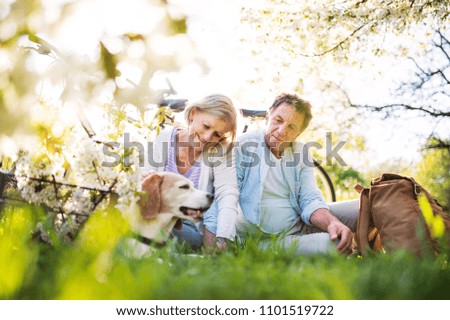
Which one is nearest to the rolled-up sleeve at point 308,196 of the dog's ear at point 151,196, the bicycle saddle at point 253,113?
the dog's ear at point 151,196

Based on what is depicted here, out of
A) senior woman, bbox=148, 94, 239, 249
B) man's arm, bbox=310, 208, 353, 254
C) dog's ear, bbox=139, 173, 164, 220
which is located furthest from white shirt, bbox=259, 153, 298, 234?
dog's ear, bbox=139, 173, 164, 220

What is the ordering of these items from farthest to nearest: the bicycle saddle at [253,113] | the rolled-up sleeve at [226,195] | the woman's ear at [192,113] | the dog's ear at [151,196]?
the bicycle saddle at [253,113]
the woman's ear at [192,113]
the rolled-up sleeve at [226,195]
the dog's ear at [151,196]

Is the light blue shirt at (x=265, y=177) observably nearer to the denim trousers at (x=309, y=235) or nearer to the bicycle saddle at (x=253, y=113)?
the denim trousers at (x=309, y=235)

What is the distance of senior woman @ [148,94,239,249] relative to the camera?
115 inches

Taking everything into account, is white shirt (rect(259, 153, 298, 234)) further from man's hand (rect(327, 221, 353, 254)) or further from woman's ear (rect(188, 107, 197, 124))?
woman's ear (rect(188, 107, 197, 124))

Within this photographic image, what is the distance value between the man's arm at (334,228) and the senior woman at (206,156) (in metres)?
0.52

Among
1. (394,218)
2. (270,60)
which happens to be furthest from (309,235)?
(270,60)

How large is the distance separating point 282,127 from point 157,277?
1926 millimetres

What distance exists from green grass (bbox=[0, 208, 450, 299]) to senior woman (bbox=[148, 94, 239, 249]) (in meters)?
0.96

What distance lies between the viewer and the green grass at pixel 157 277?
1387 mm

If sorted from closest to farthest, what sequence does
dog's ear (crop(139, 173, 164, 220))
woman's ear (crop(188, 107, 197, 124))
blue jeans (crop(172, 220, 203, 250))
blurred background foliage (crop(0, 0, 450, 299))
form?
1. blurred background foliage (crop(0, 0, 450, 299))
2. dog's ear (crop(139, 173, 164, 220))
3. blue jeans (crop(172, 220, 203, 250))
4. woman's ear (crop(188, 107, 197, 124))
